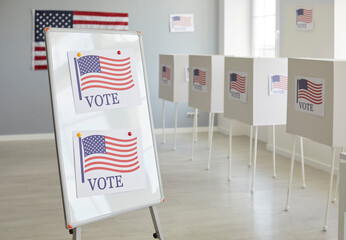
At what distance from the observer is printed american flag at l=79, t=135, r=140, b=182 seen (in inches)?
92.8

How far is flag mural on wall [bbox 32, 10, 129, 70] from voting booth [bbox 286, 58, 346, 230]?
11.7 feet

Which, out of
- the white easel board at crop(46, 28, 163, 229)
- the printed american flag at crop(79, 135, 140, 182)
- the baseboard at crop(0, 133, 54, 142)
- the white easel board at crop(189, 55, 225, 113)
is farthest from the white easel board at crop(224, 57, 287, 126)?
the baseboard at crop(0, 133, 54, 142)

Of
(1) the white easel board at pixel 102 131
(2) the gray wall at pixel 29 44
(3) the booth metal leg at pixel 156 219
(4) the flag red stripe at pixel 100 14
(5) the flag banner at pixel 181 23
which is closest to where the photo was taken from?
(1) the white easel board at pixel 102 131

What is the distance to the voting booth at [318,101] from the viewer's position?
3127 mm

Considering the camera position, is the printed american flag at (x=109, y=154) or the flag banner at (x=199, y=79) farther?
the flag banner at (x=199, y=79)

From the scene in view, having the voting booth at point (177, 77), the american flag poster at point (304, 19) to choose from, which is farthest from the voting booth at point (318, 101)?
the voting booth at point (177, 77)

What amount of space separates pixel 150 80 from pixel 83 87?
180 inches

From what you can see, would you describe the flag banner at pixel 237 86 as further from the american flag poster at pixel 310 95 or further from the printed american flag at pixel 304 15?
the printed american flag at pixel 304 15

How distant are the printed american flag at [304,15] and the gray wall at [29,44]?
2027 millimetres

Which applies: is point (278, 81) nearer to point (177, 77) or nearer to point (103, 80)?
point (177, 77)

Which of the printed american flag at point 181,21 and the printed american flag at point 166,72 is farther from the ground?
the printed american flag at point 181,21

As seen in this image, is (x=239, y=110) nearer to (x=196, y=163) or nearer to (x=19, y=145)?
(x=196, y=163)

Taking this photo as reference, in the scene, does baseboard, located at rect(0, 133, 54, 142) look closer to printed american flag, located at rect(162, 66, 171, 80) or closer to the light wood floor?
the light wood floor

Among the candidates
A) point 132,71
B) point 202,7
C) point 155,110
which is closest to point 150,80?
point 155,110
